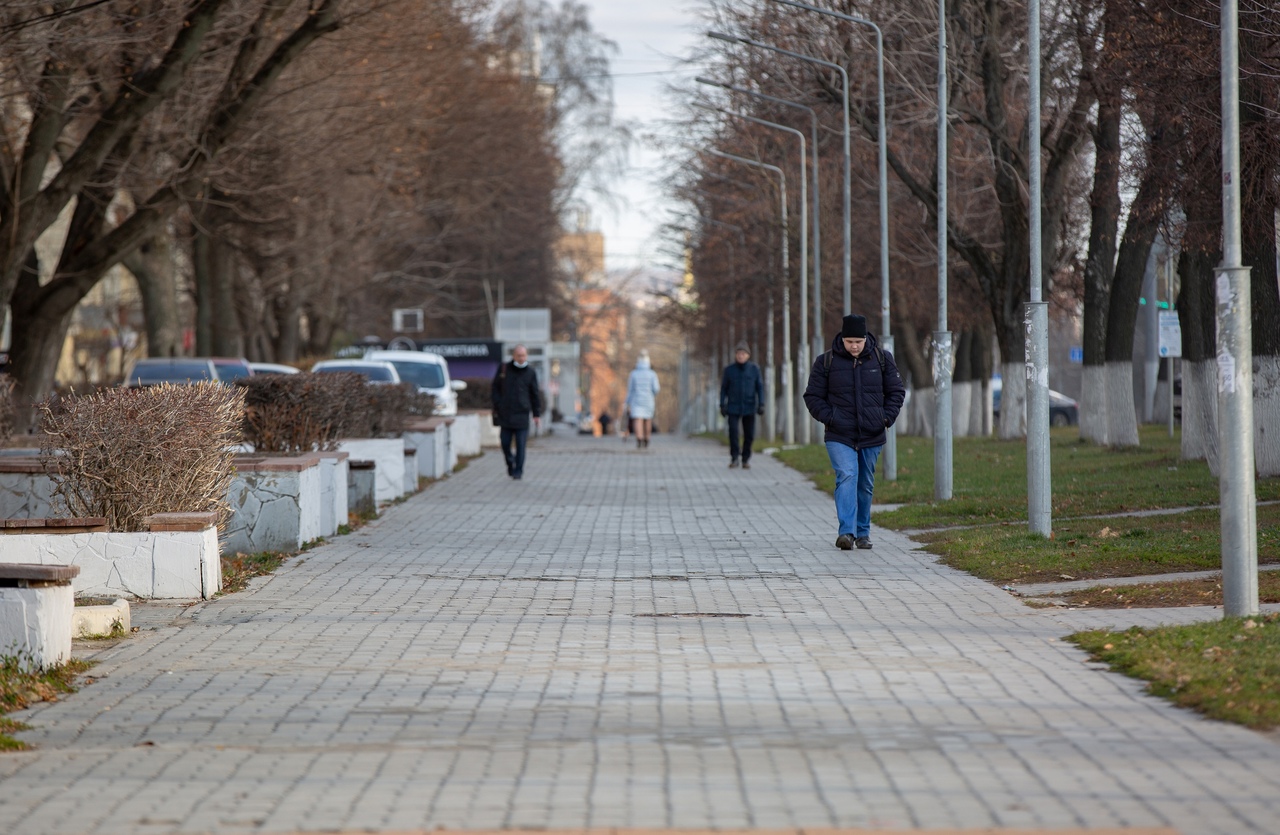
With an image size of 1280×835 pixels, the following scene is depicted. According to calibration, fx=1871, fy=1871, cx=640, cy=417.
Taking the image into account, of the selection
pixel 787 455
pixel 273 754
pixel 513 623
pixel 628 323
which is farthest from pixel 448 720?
pixel 628 323

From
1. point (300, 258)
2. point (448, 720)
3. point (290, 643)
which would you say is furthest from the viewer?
point (300, 258)

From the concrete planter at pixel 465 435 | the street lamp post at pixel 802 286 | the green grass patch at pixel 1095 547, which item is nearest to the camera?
the green grass patch at pixel 1095 547

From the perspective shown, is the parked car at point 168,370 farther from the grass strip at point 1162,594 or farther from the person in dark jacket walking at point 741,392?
the grass strip at point 1162,594

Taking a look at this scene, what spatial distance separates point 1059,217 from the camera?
103 ft

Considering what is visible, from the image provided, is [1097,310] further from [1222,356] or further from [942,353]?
[1222,356]

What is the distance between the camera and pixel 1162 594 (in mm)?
10898

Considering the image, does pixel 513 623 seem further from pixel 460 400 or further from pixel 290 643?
pixel 460 400

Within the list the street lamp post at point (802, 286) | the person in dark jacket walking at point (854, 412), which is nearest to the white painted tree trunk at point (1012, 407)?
the street lamp post at point (802, 286)

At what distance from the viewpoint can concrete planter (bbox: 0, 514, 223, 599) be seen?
11.1 m

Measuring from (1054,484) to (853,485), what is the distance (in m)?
7.03

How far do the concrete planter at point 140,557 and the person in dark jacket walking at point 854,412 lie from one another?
526 cm

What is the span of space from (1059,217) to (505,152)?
22.1 m

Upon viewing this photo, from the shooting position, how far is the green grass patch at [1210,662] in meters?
7.26

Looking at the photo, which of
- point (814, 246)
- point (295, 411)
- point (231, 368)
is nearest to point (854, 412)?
point (295, 411)
